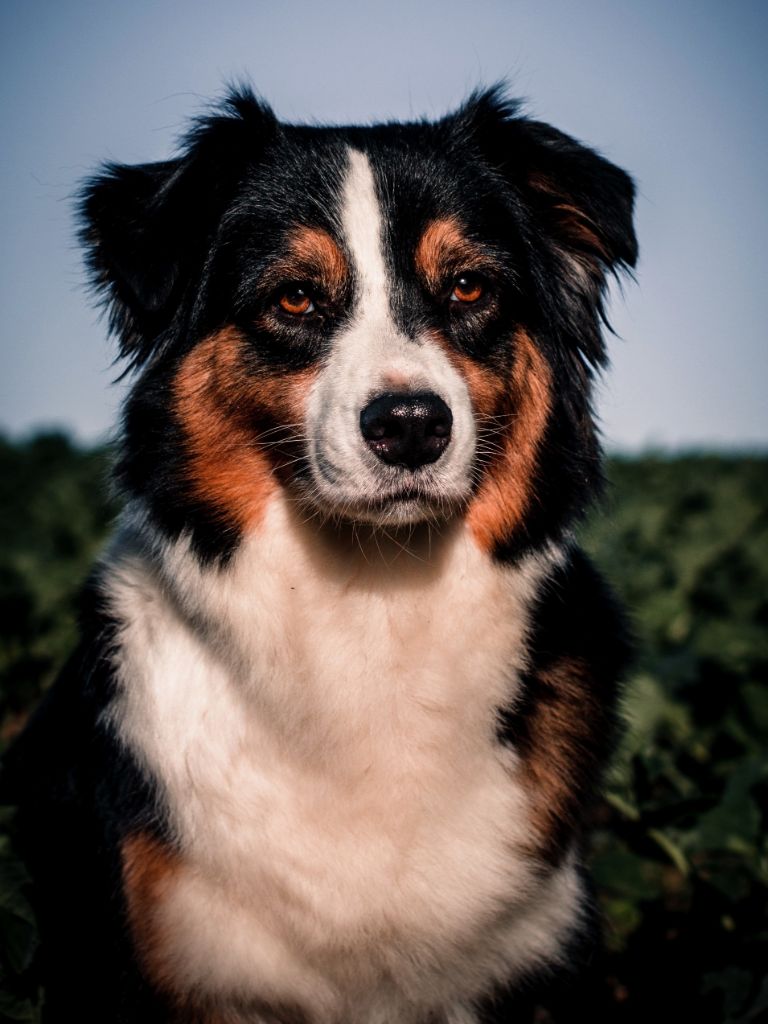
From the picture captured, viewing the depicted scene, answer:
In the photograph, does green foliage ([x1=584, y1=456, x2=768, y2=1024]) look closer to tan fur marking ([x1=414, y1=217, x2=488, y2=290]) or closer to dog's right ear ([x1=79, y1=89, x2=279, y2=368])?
tan fur marking ([x1=414, y1=217, x2=488, y2=290])

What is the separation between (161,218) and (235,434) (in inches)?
28.2

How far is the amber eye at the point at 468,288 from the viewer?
3.17 meters

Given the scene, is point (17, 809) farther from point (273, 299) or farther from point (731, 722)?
point (731, 722)

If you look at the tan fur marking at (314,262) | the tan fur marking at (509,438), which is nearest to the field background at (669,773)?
the tan fur marking at (509,438)

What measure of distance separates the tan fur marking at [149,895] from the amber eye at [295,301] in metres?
1.63

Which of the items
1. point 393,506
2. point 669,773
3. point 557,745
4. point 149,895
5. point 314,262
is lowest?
point 669,773

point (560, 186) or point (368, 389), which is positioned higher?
point (560, 186)

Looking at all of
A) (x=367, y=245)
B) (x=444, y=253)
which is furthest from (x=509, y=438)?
(x=367, y=245)

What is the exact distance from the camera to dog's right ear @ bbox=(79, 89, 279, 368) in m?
3.08

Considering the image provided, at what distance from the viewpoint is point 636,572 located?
8.38m

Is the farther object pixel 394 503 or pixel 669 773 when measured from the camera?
pixel 669 773

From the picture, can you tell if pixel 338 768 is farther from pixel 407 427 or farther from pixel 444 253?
pixel 444 253

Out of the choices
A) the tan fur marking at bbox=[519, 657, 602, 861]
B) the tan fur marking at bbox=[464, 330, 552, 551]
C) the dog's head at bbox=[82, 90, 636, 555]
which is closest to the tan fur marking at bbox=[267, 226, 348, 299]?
the dog's head at bbox=[82, 90, 636, 555]

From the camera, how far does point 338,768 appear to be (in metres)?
2.99
